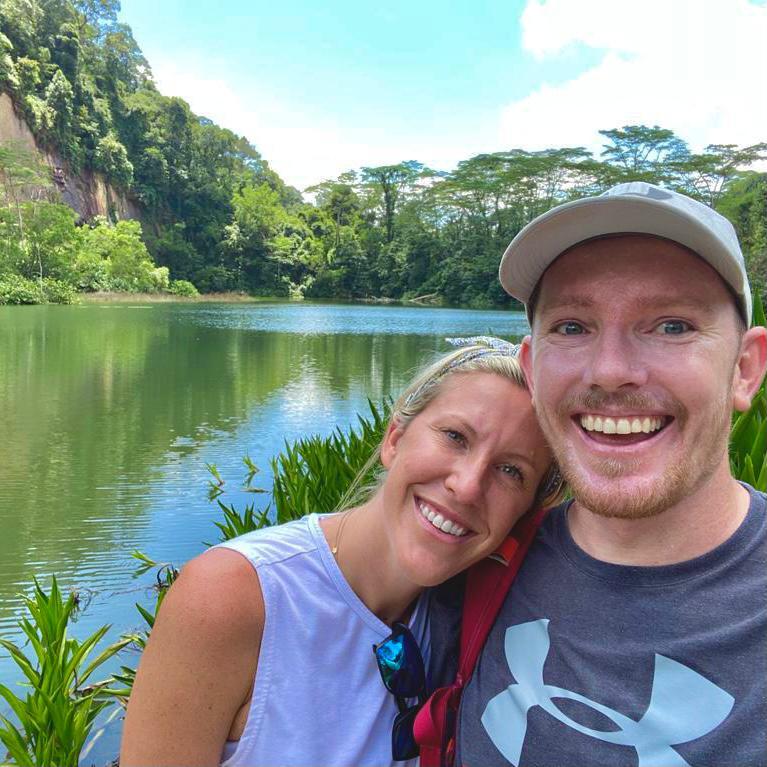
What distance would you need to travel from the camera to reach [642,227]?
117cm

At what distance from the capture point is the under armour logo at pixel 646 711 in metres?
0.95

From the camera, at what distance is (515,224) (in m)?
55.7

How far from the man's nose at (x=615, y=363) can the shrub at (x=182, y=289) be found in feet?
145

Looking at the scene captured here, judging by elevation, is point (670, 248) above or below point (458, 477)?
above

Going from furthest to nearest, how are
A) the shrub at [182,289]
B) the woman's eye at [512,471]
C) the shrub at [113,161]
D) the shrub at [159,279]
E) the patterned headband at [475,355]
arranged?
the shrub at [113,161] → the shrub at [182,289] → the shrub at [159,279] → the patterned headband at [475,355] → the woman's eye at [512,471]

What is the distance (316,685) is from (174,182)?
55098mm

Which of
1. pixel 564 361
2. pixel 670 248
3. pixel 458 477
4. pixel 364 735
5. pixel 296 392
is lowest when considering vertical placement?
pixel 296 392

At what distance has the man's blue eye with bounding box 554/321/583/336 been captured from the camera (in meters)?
1.23

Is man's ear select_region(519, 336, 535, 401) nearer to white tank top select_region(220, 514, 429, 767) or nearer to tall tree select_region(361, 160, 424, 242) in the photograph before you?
white tank top select_region(220, 514, 429, 767)

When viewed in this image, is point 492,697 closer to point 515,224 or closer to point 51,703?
point 51,703

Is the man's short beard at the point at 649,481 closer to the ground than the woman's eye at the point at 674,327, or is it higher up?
closer to the ground

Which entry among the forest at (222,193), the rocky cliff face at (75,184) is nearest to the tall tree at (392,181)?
the forest at (222,193)

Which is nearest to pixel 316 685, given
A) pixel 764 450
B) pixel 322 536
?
pixel 322 536

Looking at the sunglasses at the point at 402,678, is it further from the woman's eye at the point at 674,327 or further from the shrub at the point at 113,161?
the shrub at the point at 113,161
